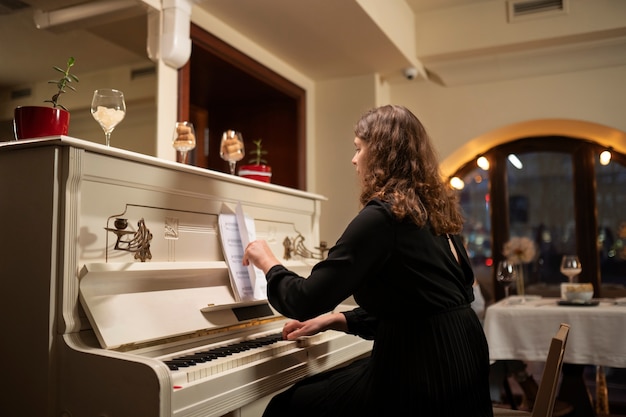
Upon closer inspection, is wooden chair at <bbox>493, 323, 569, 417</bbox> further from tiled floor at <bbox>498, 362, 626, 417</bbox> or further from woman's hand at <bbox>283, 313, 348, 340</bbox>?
tiled floor at <bbox>498, 362, 626, 417</bbox>

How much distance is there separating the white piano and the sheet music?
57 mm

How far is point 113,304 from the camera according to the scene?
1690mm

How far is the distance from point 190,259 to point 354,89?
273cm

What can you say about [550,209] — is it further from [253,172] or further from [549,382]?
[549,382]

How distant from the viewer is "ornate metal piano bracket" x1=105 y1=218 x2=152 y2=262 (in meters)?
1.74

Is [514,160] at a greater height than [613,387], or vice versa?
[514,160]

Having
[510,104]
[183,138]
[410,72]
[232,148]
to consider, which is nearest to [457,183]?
[510,104]

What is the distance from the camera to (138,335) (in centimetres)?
169

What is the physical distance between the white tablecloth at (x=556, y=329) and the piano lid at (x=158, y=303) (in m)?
1.63

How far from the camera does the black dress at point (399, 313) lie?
1.51m

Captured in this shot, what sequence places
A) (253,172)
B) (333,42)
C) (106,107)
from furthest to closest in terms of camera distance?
(333,42), (253,172), (106,107)

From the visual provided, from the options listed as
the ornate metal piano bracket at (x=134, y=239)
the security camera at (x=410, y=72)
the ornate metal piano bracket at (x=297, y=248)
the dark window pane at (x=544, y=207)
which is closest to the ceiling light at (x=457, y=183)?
the dark window pane at (x=544, y=207)

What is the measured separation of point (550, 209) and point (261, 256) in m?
3.53

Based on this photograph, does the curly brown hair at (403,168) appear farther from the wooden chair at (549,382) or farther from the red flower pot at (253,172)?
the red flower pot at (253,172)
